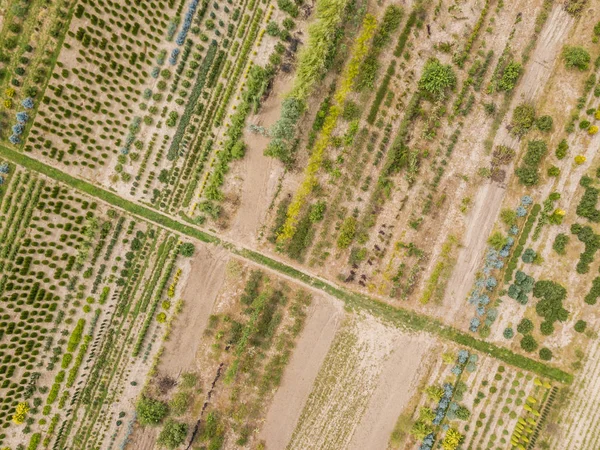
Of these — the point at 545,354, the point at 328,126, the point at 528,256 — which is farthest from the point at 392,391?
the point at 328,126

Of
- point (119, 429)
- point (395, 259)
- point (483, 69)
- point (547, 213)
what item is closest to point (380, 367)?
point (395, 259)

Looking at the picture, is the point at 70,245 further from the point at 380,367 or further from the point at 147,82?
the point at 380,367

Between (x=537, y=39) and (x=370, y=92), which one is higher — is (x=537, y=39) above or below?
above

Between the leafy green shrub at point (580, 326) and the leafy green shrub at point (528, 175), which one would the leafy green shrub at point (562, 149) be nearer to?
the leafy green shrub at point (528, 175)

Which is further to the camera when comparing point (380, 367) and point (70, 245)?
point (380, 367)

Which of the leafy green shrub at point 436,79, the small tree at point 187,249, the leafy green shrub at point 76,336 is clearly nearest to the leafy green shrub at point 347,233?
the small tree at point 187,249

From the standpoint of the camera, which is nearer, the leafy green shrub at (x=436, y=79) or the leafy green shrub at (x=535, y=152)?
the leafy green shrub at (x=436, y=79)
